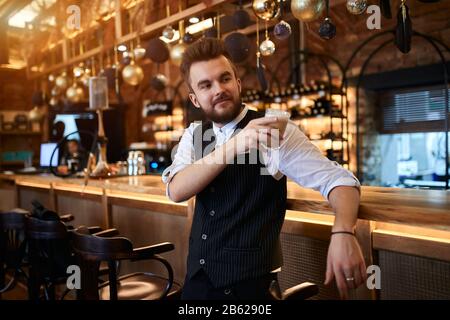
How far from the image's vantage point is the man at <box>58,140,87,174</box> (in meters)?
3.87

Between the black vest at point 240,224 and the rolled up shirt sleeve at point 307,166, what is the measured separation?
0.08 m

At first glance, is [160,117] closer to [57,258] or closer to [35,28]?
[35,28]

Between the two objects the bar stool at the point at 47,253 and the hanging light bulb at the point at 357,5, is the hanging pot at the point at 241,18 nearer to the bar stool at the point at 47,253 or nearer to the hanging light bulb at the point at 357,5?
the hanging light bulb at the point at 357,5

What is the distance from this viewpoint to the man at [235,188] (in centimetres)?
120

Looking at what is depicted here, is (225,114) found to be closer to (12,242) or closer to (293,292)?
(293,292)

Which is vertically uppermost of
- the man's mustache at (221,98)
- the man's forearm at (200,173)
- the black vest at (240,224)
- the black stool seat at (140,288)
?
the man's mustache at (221,98)

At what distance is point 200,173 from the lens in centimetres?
126

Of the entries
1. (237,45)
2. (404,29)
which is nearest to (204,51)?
(404,29)

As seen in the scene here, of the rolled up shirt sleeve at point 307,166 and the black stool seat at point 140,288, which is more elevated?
the rolled up shirt sleeve at point 307,166

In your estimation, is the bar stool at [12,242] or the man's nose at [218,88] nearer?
the man's nose at [218,88]

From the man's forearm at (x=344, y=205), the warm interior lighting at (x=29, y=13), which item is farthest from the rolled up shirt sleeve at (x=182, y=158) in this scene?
the warm interior lighting at (x=29, y=13)

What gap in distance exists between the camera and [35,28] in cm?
556
